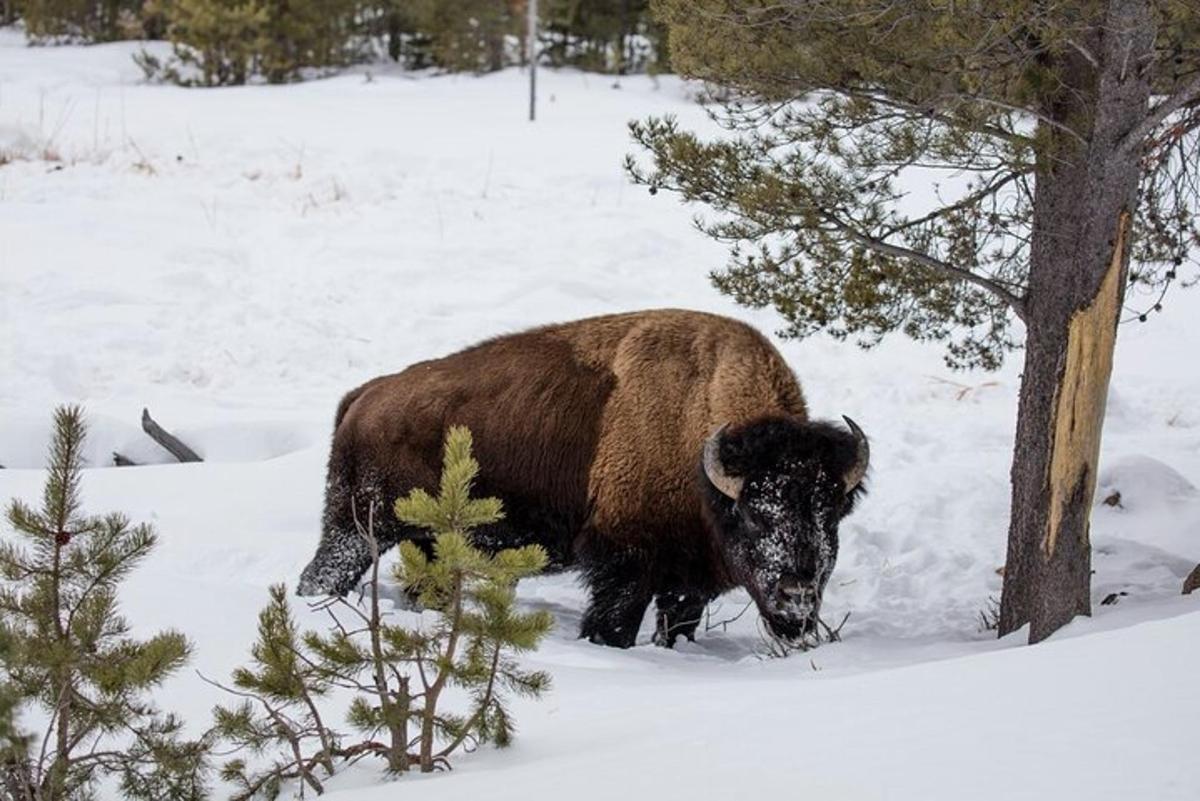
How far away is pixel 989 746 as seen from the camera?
3205 mm

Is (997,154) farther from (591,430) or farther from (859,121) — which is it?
(591,430)

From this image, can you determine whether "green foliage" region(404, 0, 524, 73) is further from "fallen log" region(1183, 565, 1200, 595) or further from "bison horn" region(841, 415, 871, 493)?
"fallen log" region(1183, 565, 1200, 595)

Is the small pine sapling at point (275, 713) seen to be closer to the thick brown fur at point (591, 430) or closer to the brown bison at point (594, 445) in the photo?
the brown bison at point (594, 445)

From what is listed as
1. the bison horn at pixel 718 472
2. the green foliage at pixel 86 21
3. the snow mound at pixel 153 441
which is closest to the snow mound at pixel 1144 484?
the bison horn at pixel 718 472

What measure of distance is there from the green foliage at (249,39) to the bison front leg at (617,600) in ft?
59.7

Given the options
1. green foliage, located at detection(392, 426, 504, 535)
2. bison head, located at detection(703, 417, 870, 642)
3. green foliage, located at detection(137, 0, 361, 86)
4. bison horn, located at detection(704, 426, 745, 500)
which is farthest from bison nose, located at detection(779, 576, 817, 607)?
green foliage, located at detection(137, 0, 361, 86)

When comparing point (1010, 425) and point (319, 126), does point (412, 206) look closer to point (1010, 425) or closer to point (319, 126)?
point (319, 126)

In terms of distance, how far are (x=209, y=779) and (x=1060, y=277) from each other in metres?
4.14

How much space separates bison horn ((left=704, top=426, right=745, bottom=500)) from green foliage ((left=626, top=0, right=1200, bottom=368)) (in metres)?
0.79

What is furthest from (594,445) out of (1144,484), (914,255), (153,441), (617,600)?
(153,441)

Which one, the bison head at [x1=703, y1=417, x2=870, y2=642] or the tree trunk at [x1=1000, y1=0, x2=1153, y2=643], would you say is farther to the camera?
the bison head at [x1=703, y1=417, x2=870, y2=642]

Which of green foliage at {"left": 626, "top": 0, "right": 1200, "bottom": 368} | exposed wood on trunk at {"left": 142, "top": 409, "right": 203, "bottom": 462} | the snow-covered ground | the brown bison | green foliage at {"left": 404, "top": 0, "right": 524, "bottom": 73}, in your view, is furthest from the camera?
green foliage at {"left": 404, "top": 0, "right": 524, "bottom": 73}

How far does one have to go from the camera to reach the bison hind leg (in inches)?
292

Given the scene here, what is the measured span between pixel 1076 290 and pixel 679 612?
8.57 ft
